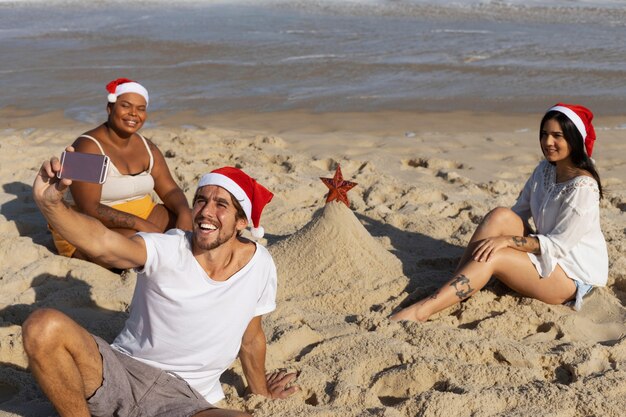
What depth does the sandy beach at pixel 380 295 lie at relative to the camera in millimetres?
3371

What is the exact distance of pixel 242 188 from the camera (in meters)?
2.91

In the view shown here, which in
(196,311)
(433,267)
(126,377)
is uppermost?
(196,311)

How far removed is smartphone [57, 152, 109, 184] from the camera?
2.45 m

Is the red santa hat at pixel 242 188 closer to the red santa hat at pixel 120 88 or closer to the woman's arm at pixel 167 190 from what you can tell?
the red santa hat at pixel 120 88

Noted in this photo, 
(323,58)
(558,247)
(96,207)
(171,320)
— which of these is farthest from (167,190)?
(323,58)

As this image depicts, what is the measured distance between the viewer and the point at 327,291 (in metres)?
4.36

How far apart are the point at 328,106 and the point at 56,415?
659cm

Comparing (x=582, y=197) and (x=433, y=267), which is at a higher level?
(x=582, y=197)

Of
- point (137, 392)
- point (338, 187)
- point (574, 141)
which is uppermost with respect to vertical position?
point (574, 141)

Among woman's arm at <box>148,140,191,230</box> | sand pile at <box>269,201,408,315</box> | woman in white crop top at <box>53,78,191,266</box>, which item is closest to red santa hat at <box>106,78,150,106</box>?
woman in white crop top at <box>53,78,191,266</box>

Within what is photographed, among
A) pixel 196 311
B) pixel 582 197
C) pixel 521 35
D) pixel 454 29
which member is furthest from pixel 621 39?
pixel 196 311

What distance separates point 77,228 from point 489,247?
7.50 feet

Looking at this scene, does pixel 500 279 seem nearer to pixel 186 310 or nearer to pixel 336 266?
pixel 336 266

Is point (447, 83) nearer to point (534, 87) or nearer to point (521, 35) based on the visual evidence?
point (534, 87)
